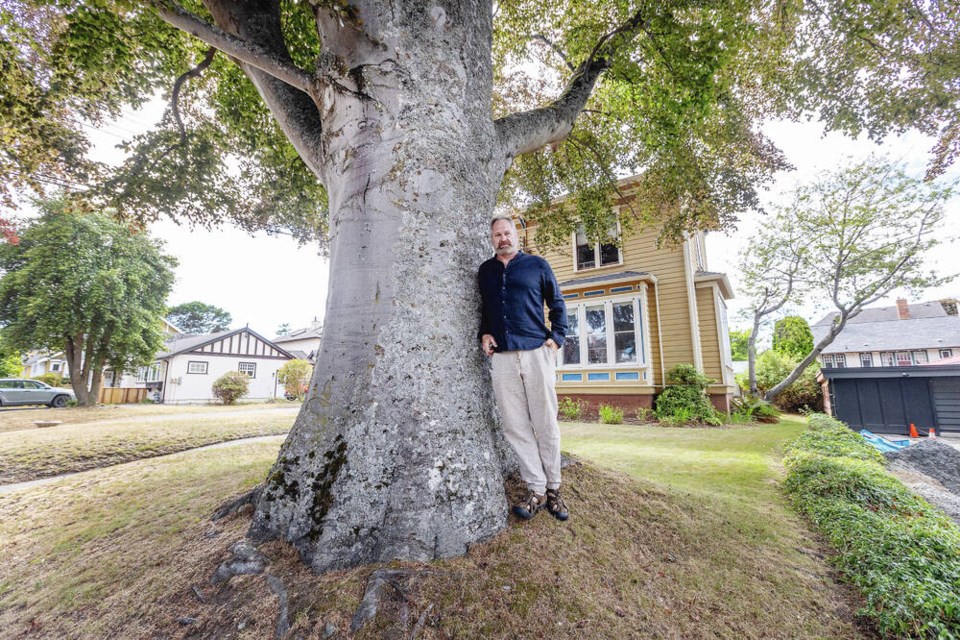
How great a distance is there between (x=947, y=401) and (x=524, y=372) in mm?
12079

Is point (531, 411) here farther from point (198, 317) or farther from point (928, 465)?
point (198, 317)

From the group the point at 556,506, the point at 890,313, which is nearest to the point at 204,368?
the point at 556,506

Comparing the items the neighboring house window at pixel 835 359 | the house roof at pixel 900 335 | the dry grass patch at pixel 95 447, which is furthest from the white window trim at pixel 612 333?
the neighboring house window at pixel 835 359

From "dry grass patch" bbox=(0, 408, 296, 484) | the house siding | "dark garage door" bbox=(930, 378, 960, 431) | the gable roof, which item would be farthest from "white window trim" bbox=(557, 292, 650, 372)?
the gable roof

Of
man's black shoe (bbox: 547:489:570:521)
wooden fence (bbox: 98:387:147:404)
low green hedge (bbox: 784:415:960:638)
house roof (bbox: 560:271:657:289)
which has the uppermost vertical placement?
house roof (bbox: 560:271:657:289)

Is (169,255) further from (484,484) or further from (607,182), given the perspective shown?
(484,484)

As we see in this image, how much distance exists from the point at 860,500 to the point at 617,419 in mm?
7046

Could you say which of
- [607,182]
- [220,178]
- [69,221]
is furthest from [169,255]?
[607,182]

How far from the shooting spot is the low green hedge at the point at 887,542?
1875 mm

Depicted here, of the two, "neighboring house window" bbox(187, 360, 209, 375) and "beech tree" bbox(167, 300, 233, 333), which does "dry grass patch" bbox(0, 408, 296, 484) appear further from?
"beech tree" bbox(167, 300, 233, 333)

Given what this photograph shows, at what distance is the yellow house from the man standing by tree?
28.0ft

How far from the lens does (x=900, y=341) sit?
80.1ft

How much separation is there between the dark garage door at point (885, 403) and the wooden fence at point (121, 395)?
35.5 metres

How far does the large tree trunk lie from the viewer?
6.45ft
